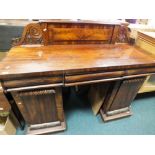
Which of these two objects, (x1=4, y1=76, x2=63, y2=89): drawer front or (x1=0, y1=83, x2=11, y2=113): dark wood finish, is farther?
(x1=0, y1=83, x2=11, y2=113): dark wood finish

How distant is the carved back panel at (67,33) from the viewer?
1.03 m

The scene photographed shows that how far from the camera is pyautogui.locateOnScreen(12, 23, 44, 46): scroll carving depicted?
102 cm

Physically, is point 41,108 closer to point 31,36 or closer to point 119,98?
point 31,36

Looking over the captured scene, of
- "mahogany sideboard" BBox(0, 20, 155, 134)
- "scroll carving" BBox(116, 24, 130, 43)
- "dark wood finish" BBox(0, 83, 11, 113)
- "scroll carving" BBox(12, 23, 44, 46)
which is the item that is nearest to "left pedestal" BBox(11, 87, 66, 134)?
"mahogany sideboard" BBox(0, 20, 155, 134)

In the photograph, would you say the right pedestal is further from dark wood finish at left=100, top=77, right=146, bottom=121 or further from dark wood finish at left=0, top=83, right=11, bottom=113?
dark wood finish at left=0, top=83, right=11, bottom=113

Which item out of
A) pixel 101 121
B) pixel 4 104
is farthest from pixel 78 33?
pixel 101 121

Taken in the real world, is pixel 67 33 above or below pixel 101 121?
above

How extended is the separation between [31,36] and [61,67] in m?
0.44

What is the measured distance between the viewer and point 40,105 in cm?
103

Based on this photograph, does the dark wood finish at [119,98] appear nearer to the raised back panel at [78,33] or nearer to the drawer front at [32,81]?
the raised back panel at [78,33]

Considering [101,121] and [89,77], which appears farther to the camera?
[101,121]

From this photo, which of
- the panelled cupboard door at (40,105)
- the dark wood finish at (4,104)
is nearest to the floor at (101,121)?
the panelled cupboard door at (40,105)

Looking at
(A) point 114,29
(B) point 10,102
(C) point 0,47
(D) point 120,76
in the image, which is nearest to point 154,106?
(D) point 120,76
